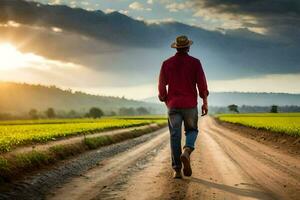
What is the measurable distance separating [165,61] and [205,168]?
2.96 m

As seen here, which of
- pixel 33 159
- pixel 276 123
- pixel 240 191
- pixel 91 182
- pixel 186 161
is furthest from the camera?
pixel 276 123

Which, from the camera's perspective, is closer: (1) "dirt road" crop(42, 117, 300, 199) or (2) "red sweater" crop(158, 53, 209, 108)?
(1) "dirt road" crop(42, 117, 300, 199)

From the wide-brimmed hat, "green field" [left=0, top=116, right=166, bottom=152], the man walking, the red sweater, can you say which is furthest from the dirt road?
"green field" [left=0, top=116, right=166, bottom=152]

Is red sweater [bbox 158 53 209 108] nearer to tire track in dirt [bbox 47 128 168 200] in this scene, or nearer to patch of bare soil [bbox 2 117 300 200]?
patch of bare soil [bbox 2 117 300 200]

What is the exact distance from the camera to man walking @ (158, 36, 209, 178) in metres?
10.0

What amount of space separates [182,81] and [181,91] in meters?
0.23

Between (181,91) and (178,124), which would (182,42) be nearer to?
→ (181,91)

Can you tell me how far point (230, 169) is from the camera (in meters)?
11.1

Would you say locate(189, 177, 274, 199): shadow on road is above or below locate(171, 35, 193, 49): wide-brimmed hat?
below

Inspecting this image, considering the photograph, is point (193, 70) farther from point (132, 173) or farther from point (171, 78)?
point (132, 173)

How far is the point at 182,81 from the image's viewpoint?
33.2 feet

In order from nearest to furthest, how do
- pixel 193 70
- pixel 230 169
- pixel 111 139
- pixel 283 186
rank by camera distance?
pixel 283 186 → pixel 193 70 → pixel 230 169 → pixel 111 139

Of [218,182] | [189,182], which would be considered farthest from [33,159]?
[218,182]

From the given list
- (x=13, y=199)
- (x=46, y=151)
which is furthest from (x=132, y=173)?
(x=46, y=151)
